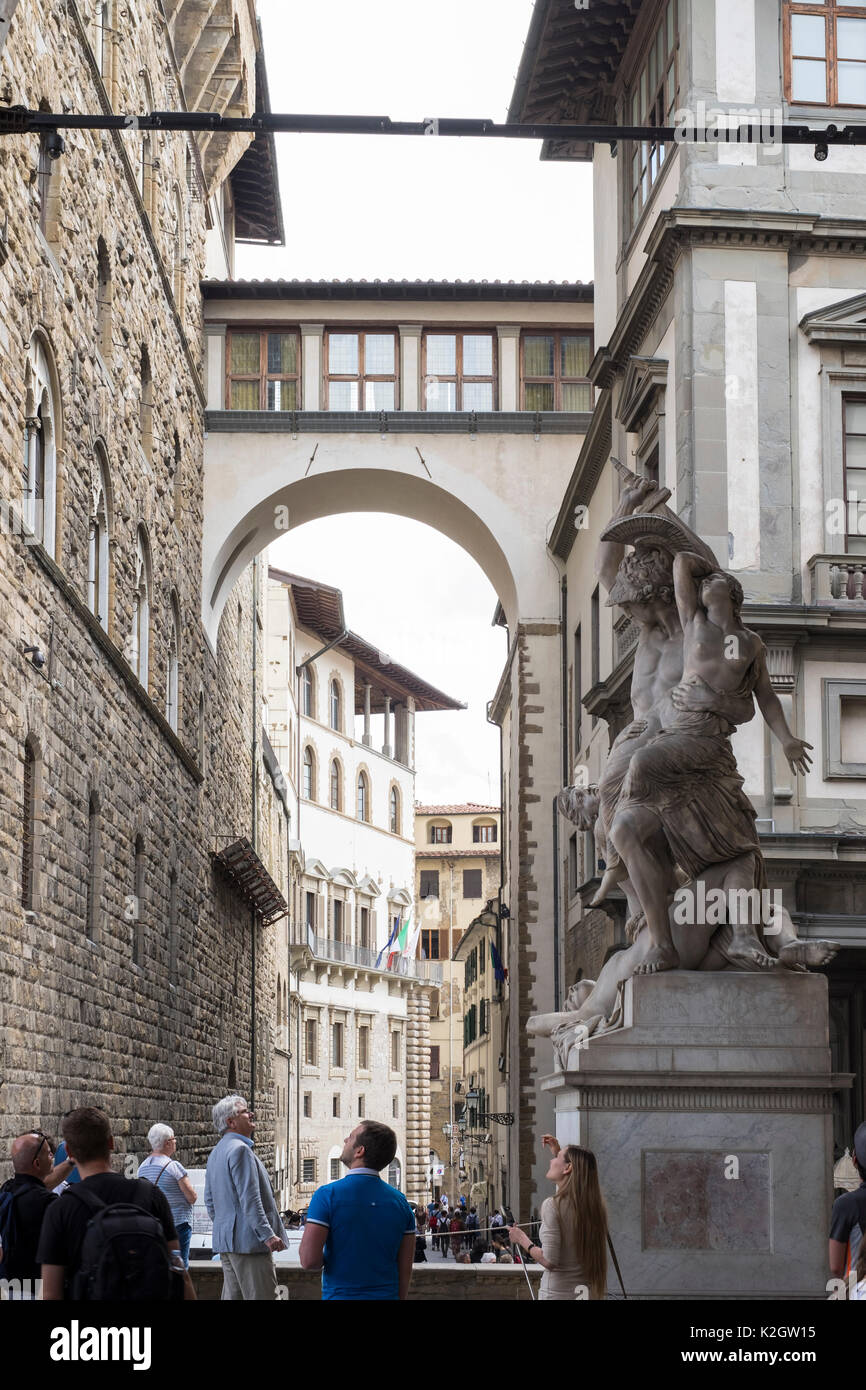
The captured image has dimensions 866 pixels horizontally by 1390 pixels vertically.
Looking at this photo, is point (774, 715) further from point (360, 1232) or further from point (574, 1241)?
point (360, 1232)

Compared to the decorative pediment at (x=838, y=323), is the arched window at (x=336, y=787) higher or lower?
higher

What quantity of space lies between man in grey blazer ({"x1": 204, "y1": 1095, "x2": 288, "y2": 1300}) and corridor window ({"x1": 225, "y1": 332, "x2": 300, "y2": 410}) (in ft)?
84.8

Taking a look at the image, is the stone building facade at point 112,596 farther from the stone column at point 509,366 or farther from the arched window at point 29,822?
the stone column at point 509,366

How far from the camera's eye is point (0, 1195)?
814 cm

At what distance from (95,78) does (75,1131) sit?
1650 centimetres

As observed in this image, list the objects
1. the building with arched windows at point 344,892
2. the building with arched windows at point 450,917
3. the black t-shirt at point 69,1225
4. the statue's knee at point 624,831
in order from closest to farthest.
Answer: the black t-shirt at point 69,1225
the statue's knee at point 624,831
the building with arched windows at point 344,892
the building with arched windows at point 450,917

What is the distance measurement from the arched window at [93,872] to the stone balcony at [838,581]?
7.73m

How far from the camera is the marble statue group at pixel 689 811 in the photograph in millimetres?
9523

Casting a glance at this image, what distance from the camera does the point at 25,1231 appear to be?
25.8 feet

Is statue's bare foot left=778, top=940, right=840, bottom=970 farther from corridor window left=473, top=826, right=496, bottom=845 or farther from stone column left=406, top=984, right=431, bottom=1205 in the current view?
corridor window left=473, top=826, right=496, bottom=845

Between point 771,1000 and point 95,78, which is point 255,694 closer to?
point 95,78

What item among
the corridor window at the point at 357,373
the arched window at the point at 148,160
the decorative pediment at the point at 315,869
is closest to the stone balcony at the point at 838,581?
the arched window at the point at 148,160

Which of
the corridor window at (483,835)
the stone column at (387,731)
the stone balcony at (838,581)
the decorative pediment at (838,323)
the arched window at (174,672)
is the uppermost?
the stone column at (387,731)

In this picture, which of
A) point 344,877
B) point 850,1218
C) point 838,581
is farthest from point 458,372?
point 344,877
